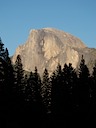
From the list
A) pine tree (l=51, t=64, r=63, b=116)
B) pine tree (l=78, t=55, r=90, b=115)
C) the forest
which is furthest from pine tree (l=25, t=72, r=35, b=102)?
pine tree (l=78, t=55, r=90, b=115)

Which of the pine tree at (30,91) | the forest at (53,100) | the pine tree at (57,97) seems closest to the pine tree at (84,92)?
the forest at (53,100)

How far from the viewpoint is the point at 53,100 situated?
2534 inches

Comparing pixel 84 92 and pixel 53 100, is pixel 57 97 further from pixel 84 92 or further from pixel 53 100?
pixel 84 92

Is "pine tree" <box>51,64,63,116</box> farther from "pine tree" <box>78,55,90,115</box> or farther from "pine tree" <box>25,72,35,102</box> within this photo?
"pine tree" <box>25,72,35,102</box>

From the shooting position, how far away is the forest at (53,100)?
49531 millimetres

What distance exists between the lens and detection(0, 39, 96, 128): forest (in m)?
49.5

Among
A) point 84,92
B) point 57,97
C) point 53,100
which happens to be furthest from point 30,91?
point 84,92

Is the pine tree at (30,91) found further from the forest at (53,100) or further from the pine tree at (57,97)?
the pine tree at (57,97)

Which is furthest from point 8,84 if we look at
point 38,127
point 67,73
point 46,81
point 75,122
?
point 46,81

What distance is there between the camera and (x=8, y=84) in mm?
50969

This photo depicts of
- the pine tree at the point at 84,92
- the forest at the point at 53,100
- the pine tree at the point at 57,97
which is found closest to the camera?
the forest at the point at 53,100

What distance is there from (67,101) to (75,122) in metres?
4.81

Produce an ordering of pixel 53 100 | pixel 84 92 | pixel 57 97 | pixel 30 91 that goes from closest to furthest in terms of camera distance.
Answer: pixel 84 92 < pixel 57 97 < pixel 53 100 < pixel 30 91

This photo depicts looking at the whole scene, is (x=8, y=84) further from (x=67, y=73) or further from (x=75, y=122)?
(x=67, y=73)
